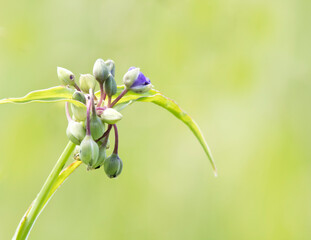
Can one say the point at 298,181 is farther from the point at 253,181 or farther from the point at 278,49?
the point at 278,49

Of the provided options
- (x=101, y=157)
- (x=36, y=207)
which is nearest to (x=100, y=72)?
(x=101, y=157)

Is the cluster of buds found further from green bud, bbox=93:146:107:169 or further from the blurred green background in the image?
the blurred green background

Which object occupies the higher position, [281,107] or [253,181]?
[281,107]

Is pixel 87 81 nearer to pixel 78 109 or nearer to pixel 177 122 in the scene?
pixel 78 109

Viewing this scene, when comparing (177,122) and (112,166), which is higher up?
(177,122)

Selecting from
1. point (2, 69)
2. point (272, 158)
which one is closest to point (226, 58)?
point (272, 158)
